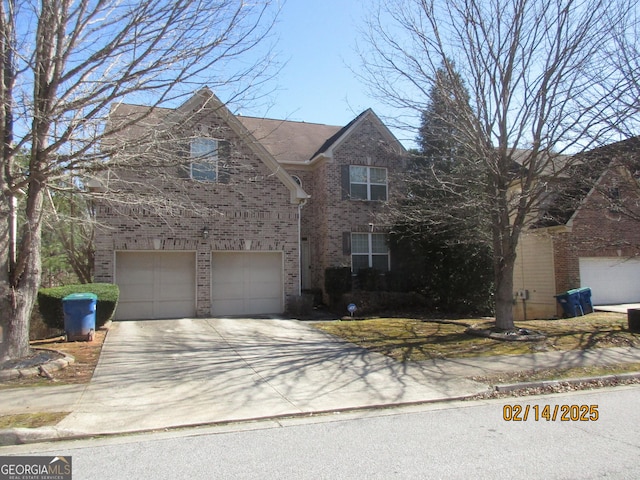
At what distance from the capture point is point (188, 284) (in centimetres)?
1589

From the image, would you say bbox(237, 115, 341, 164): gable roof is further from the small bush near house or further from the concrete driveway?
the concrete driveway

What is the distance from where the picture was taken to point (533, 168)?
38.6 feet

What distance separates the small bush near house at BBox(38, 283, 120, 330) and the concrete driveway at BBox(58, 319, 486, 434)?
97 cm

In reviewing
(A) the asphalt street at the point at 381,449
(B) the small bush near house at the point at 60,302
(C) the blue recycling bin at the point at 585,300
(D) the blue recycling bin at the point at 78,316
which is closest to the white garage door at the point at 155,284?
(B) the small bush near house at the point at 60,302

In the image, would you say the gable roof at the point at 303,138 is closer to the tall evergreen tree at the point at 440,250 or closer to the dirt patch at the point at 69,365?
the tall evergreen tree at the point at 440,250

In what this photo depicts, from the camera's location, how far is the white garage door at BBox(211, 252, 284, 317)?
1628cm

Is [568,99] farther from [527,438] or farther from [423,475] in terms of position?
[423,475]

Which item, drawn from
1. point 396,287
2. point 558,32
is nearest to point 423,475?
point 558,32

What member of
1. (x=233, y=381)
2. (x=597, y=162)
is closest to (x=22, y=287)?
(x=233, y=381)

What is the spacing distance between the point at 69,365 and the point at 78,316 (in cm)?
244

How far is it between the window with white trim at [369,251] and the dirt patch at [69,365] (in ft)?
33.4

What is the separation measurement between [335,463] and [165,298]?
11.9 m

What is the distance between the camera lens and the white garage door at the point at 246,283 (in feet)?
53.4
